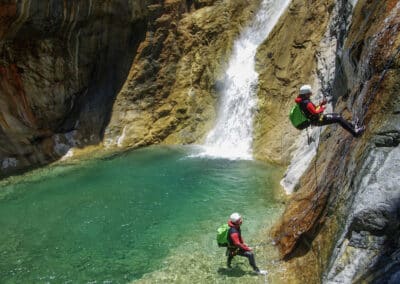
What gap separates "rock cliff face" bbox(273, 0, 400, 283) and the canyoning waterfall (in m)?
9.12

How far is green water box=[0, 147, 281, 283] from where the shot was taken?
11.8 meters

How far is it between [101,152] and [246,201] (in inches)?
441

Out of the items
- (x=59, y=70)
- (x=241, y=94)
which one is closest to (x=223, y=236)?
(x=241, y=94)

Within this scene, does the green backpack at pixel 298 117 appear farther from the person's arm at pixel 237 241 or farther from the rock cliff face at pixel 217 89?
the person's arm at pixel 237 241

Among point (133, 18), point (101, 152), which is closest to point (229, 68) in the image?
point (133, 18)

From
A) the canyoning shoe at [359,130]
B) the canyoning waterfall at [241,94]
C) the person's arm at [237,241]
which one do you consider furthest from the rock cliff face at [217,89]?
the person's arm at [237,241]

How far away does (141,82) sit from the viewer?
2620 centimetres

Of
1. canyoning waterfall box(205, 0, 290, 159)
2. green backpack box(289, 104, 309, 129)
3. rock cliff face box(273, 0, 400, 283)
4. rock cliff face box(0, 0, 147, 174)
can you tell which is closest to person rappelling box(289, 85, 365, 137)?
green backpack box(289, 104, 309, 129)

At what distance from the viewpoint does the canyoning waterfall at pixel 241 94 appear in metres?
23.0

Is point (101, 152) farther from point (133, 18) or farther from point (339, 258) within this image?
point (339, 258)

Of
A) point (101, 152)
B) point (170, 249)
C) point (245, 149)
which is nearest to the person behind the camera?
point (170, 249)

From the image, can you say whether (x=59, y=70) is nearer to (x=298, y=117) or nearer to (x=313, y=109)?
(x=298, y=117)

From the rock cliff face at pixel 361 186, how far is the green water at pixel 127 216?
2006 millimetres

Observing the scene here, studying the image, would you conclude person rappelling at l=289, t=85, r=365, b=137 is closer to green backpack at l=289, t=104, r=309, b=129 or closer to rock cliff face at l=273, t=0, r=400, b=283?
green backpack at l=289, t=104, r=309, b=129
